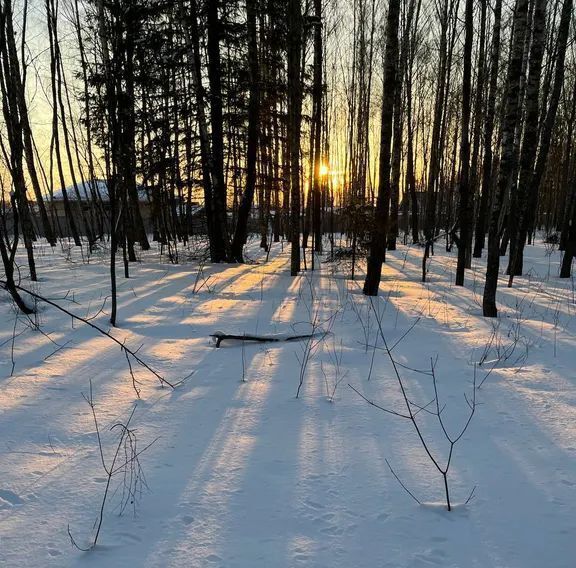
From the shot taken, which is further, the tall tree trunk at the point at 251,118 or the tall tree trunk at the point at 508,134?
the tall tree trunk at the point at 251,118

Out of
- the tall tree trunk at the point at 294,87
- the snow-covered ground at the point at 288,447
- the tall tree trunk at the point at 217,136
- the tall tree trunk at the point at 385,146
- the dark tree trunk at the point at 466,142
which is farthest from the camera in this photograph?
the tall tree trunk at the point at 217,136

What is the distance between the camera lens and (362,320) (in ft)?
17.8

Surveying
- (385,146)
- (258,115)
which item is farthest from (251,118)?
(385,146)

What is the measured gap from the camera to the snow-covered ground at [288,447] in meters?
1.74

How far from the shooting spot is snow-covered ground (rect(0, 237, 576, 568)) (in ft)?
5.71

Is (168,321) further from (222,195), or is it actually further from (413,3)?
(413,3)

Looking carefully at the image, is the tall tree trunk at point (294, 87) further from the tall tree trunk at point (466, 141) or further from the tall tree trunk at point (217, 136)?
the tall tree trunk at point (466, 141)

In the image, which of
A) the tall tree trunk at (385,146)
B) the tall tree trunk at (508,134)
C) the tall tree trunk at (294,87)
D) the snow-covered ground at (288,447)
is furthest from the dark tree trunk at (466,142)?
the snow-covered ground at (288,447)

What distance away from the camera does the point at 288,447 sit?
2.49m

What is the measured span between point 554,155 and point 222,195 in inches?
1063

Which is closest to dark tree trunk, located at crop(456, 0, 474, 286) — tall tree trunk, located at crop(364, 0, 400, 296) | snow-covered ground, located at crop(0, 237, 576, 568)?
tall tree trunk, located at crop(364, 0, 400, 296)

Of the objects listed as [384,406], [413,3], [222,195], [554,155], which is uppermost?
[413,3]

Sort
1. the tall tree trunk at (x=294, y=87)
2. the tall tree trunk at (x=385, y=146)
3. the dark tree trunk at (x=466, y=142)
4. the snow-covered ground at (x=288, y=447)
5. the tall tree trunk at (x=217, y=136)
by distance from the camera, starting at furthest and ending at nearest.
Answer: the tall tree trunk at (x=217, y=136), the tall tree trunk at (x=294, y=87), the dark tree trunk at (x=466, y=142), the tall tree trunk at (x=385, y=146), the snow-covered ground at (x=288, y=447)

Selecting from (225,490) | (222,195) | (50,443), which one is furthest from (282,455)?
(222,195)
